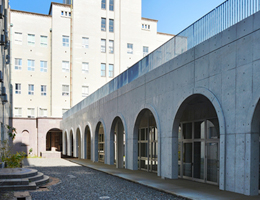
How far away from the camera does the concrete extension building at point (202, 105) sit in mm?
8398

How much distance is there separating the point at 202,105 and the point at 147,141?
580cm

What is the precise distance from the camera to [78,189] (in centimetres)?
1178

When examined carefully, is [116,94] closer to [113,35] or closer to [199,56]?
[199,56]

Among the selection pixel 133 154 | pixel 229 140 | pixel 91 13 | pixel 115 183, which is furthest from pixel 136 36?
pixel 229 140

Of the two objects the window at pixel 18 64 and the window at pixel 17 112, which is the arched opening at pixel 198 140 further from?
Answer: the window at pixel 18 64

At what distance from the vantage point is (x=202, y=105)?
13.3 meters

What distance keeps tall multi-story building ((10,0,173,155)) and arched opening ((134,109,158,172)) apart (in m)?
24.6

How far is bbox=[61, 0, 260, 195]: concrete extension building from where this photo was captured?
27.6 feet

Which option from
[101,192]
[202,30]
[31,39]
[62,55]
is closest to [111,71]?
[62,55]

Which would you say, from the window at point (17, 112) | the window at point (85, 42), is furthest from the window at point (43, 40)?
the window at point (17, 112)

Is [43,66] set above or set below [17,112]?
above

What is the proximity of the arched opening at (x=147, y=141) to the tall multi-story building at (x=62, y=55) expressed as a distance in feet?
80.8

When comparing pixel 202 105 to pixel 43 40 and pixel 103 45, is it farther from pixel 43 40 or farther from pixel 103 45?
pixel 43 40

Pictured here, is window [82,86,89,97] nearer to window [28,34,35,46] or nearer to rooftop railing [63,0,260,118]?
window [28,34,35,46]
